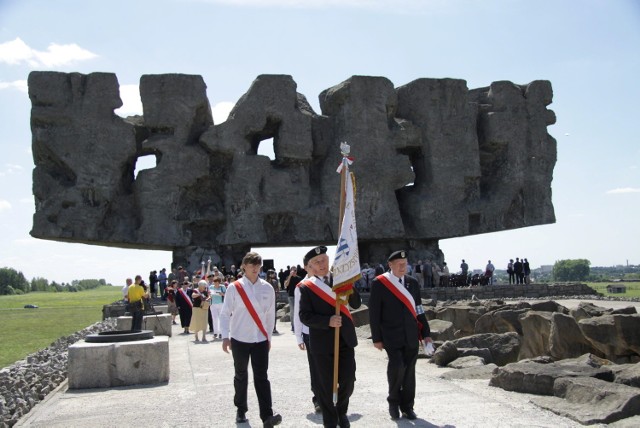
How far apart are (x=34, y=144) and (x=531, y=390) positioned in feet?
92.2

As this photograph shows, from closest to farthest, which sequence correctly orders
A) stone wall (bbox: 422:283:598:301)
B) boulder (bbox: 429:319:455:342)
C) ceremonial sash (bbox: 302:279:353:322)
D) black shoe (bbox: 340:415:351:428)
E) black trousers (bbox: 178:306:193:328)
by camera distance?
black shoe (bbox: 340:415:351:428), ceremonial sash (bbox: 302:279:353:322), boulder (bbox: 429:319:455:342), black trousers (bbox: 178:306:193:328), stone wall (bbox: 422:283:598:301)

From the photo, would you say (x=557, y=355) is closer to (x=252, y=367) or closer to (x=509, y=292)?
(x=252, y=367)

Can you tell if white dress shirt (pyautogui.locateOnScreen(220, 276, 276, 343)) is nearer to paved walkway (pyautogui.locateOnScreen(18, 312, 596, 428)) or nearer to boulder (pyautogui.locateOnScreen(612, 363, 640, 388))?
paved walkway (pyautogui.locateOnScreen(18, 312, 596, 428))

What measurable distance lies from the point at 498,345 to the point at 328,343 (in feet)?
17.5

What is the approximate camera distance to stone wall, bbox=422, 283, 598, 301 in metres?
28.6

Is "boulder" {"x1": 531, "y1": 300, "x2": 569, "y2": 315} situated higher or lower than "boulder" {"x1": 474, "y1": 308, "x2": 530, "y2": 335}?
higher

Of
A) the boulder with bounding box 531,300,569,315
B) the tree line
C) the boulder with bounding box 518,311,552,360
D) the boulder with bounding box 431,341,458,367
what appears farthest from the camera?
the tree line

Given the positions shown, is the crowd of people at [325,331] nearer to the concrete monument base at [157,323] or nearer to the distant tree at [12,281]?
the concrete monument base at [157,323]

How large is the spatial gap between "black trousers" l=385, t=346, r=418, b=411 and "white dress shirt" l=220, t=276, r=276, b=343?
4.12ft

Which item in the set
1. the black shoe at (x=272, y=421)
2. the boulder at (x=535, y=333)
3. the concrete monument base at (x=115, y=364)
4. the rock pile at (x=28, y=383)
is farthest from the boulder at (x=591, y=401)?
the rock pile at (x=28, y=383)

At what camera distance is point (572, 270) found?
3708 inches

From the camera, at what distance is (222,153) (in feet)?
104

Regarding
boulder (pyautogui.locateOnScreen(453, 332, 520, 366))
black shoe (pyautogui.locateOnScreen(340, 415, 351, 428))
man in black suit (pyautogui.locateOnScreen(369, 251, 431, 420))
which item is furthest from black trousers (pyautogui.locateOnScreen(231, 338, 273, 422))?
boulder (pyautogui.locateOnScreen(453, 332, 520, 366))

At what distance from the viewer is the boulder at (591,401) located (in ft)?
19.6
